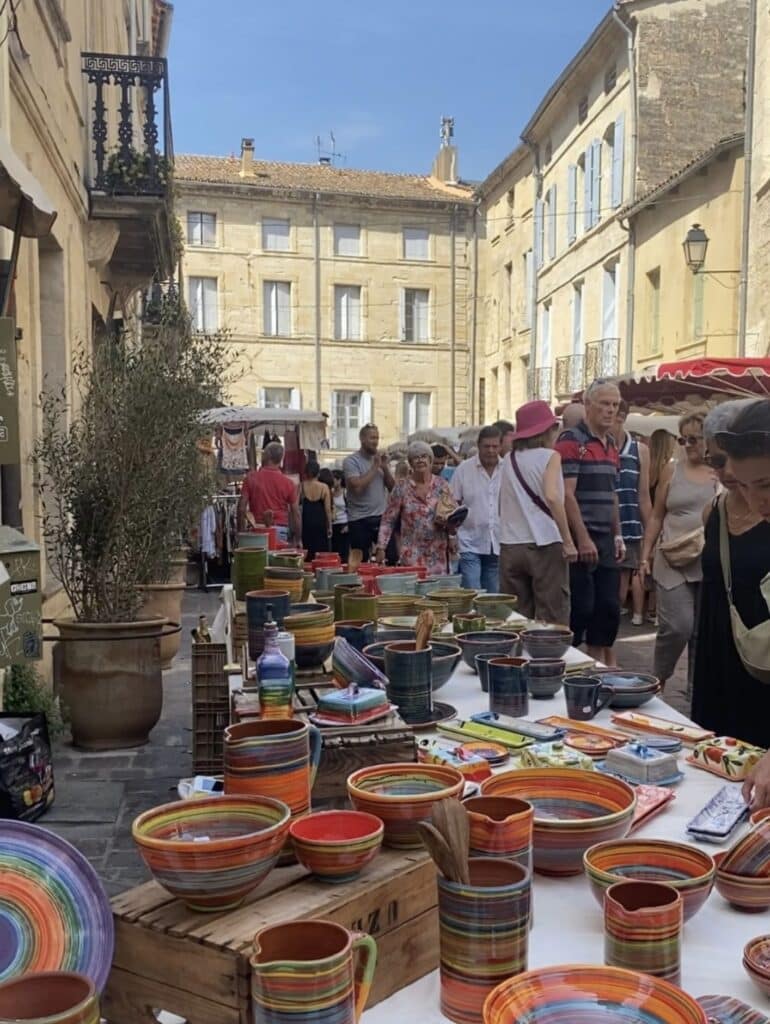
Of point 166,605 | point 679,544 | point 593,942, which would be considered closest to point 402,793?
point 593,942

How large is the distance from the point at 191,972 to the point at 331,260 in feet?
107

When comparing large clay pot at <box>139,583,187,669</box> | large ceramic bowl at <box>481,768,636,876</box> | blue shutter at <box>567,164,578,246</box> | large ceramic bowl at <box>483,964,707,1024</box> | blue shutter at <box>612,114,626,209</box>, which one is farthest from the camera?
blue shutter at <box>567,164,578,246</box>

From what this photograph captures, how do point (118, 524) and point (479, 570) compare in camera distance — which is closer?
point (118, 524)

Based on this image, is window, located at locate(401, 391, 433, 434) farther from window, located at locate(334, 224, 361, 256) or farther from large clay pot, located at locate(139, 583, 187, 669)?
large clay pot, located at locate(139, 583, 187, 669)

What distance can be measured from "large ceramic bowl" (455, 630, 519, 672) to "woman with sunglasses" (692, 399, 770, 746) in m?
0.63

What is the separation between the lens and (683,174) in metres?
16.4

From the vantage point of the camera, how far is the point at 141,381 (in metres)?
5.79

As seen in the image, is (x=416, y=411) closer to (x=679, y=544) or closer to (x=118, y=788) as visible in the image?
(x=679, y=544)

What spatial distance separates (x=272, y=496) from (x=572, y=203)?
17.0 metres

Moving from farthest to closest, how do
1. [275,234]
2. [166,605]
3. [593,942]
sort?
[275,234], [166,605], [593,942]

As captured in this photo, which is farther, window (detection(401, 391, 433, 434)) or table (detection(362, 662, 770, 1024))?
window (detection(401, 391, 433, 434))

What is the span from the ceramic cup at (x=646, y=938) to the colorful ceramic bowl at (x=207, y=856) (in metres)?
0.47

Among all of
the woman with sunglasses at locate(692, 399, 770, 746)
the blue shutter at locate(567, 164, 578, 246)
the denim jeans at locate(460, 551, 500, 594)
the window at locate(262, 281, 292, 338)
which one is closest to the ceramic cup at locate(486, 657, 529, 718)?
the woman with sunglasses at locate(692, 399, 770, 746)

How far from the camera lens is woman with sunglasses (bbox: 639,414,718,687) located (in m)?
4.78
